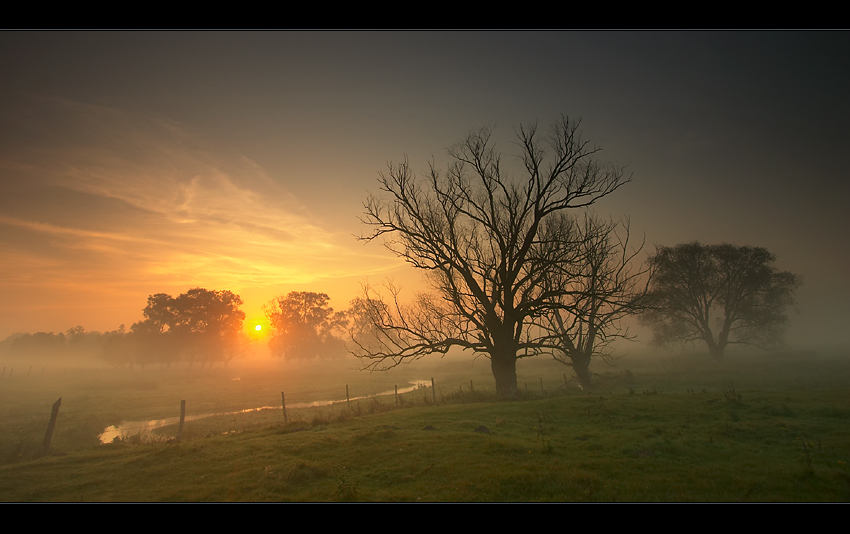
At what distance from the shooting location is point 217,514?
14.4 ft

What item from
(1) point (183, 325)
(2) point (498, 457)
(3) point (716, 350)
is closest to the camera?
(2) point (498, 457)

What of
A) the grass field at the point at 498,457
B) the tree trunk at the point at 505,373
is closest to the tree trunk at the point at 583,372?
the grass field at the point at 498,457

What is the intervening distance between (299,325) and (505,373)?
2734 inches

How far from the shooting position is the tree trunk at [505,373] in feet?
65.5

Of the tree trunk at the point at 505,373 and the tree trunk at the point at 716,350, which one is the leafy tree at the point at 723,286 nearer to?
the tree trunk at the point at 716,350

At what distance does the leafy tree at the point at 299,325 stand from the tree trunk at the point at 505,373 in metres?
68.4

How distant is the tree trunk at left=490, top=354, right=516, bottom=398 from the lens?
786 inches

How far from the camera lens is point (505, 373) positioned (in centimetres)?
2017

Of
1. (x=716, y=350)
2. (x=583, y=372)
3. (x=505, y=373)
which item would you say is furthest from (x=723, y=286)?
(x=505, y=373)

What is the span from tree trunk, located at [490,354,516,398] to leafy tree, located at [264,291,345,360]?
68.4 metres

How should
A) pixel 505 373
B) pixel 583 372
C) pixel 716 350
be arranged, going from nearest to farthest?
1. pixel 505 373
2. pixel 583 372
3. pixel 716 350

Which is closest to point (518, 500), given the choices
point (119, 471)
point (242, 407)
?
point (119, 471)

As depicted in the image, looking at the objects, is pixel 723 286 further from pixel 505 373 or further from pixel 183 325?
pixel 183 325

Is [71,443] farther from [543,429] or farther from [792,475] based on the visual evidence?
[792,475]
